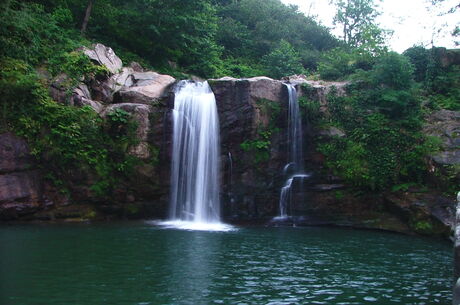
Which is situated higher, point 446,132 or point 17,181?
point 446,132

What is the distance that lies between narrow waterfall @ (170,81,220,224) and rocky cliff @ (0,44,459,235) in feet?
1.16

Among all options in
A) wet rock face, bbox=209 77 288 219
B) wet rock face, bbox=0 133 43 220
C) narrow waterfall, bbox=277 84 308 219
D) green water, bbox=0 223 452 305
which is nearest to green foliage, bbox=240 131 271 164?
wet rock face, bbox=209 77 288 219

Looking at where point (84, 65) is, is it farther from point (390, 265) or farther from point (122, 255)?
point (390, 265)

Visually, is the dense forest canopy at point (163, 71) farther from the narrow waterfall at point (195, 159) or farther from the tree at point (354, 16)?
the tree at point (354, 16)

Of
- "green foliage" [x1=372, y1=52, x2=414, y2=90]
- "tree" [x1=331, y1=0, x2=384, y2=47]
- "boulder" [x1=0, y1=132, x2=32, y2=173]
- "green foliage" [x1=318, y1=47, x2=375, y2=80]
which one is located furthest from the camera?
"tree" [x1=331, y1=0, x2=384, y2=47]

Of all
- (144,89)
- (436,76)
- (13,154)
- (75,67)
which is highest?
(436,76)

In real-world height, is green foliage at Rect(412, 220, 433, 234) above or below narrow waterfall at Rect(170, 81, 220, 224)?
below

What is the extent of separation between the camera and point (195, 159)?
19.2m

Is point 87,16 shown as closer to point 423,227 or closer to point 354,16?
point 423,227

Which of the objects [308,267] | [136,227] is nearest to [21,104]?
[136,227]

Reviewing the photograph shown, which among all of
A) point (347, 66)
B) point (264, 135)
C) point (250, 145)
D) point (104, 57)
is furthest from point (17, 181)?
point (347, 66)

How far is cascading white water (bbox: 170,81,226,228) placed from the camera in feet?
61.2

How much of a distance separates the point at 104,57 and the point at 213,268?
14522mm

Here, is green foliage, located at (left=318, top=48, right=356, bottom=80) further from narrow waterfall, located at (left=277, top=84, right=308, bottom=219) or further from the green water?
the green water
